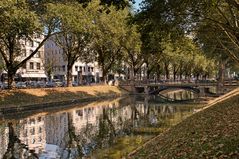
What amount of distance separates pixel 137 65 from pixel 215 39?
61625 millimetres

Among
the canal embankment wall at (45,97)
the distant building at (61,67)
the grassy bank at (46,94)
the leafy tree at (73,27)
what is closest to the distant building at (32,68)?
the distant building at (61,67)

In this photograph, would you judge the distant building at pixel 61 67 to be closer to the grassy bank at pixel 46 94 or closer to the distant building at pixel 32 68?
the distant building at pixel 32 68

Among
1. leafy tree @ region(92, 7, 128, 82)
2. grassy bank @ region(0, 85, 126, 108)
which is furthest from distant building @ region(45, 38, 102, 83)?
leafy tree @ region(92, 7, 128, 82)

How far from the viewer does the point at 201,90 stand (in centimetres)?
9750

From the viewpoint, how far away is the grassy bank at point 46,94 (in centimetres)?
5803

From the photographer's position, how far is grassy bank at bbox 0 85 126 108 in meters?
58.0

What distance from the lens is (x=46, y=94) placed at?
68438 mm

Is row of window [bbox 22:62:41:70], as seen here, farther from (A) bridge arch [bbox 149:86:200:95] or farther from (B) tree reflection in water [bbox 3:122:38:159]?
(B) tree reflection in water [bbox 3:122:38:159]

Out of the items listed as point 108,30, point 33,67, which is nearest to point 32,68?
point 33,67

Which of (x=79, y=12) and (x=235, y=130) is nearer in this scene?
(x=235, y=130)

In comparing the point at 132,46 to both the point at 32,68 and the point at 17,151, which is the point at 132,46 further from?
the point at 17,151

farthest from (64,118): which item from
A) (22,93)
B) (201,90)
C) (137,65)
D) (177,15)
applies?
(137,65)

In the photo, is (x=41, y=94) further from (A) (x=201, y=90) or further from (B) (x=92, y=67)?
(B) (x=92, y=67)

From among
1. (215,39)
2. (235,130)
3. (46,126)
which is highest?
(215,39)
